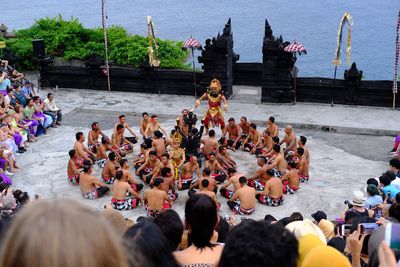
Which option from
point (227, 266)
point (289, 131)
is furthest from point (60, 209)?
point (289, 131)

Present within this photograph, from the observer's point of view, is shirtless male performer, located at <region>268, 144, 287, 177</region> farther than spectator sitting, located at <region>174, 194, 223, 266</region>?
Yes

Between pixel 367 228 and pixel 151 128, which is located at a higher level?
pixel 367 228

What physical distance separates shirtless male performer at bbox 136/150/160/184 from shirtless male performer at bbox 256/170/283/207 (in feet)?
8.55

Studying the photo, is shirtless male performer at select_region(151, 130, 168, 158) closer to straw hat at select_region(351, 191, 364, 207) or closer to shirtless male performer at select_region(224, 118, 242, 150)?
shirtless male performer at select_region(224, 118, 242, 150)

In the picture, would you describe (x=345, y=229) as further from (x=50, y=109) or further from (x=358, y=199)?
(x=50, y=109)

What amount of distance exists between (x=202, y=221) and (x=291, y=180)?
8.08 meters

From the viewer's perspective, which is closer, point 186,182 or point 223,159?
point 186,182

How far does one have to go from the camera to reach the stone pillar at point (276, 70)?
18.6 m

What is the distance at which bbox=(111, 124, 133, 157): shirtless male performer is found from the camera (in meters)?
14.6

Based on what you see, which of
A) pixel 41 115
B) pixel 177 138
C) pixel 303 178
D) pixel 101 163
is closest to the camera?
pixel 303 178

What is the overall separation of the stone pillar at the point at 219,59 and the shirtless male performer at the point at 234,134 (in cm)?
470

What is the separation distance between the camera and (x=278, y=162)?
12.9 meters

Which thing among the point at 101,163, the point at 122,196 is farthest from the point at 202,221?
the point at 101,163

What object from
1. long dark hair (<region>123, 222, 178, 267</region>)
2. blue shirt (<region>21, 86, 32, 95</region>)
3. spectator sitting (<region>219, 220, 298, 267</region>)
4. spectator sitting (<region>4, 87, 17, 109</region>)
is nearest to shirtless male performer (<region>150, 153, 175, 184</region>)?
spectator sitting (<region>4, 87, 17, 109</region>)
